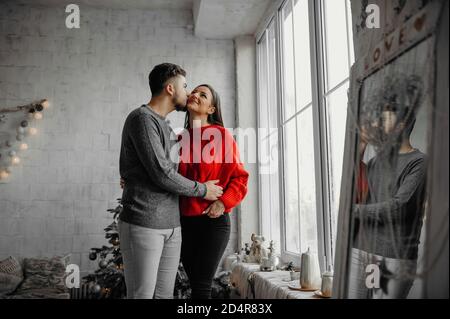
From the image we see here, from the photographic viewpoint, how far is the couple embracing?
1.68m

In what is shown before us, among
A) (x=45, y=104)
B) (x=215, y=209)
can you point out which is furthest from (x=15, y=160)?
(x=215, y=209)

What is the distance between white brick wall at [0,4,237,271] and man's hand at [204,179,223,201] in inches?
105

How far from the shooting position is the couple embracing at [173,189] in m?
1.68

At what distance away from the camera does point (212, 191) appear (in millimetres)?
1847

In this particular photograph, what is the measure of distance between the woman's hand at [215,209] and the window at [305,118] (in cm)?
88

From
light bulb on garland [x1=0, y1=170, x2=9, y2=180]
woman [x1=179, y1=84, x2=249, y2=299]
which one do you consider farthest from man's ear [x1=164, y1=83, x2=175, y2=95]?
light bulb on garland [x1=0, y1=170, x2=9, y2=180]

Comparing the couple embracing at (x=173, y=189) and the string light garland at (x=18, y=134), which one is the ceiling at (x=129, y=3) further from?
the couple embracing at (x=173, y=189)

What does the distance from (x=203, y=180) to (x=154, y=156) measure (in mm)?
356

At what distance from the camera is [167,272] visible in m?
1.80

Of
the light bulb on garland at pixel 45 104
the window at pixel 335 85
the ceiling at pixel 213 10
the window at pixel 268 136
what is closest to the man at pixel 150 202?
the window at pixel 335 85

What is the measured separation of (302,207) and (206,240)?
1351mm

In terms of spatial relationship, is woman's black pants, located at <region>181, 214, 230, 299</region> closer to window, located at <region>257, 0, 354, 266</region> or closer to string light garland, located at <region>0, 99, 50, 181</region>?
window, located at <region>257, 0, 354, 266</region>

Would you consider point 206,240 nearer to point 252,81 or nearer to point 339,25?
point 339,25
